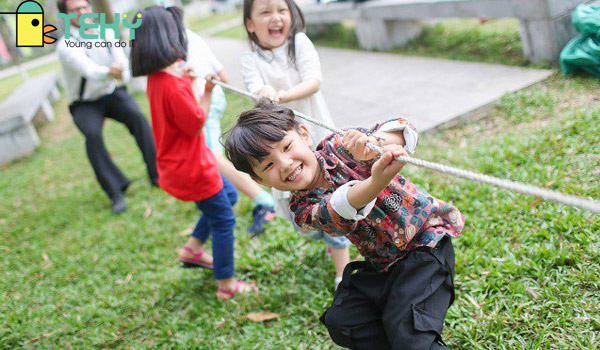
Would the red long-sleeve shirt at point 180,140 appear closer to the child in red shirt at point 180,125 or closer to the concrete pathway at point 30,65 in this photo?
the child in red shirt at point 180,125

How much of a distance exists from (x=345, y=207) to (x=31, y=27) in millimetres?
5471

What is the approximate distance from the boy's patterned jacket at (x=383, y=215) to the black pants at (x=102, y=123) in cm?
302

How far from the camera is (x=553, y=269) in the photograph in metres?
2.29

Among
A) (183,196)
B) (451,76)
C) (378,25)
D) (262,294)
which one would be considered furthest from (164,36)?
(378,25)

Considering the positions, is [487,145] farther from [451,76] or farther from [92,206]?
[92,206]

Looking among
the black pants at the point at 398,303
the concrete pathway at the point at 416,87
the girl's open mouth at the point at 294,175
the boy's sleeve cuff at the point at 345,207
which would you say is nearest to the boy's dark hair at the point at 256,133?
the girl's open mouth at the point at 294,175

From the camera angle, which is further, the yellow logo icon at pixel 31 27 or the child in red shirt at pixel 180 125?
the yellow logo icon at pixel 31 27

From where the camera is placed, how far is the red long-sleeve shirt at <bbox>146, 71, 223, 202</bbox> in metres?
2.53

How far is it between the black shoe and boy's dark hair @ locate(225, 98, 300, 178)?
295cm

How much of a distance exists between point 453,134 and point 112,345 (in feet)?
9.27

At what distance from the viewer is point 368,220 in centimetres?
177

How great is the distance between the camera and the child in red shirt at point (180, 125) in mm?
2533

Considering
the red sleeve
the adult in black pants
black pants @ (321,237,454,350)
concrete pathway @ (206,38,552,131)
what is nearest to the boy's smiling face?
black pants @ (321,237,454,350)

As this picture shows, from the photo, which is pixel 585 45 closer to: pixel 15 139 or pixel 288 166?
pixel 288 166
